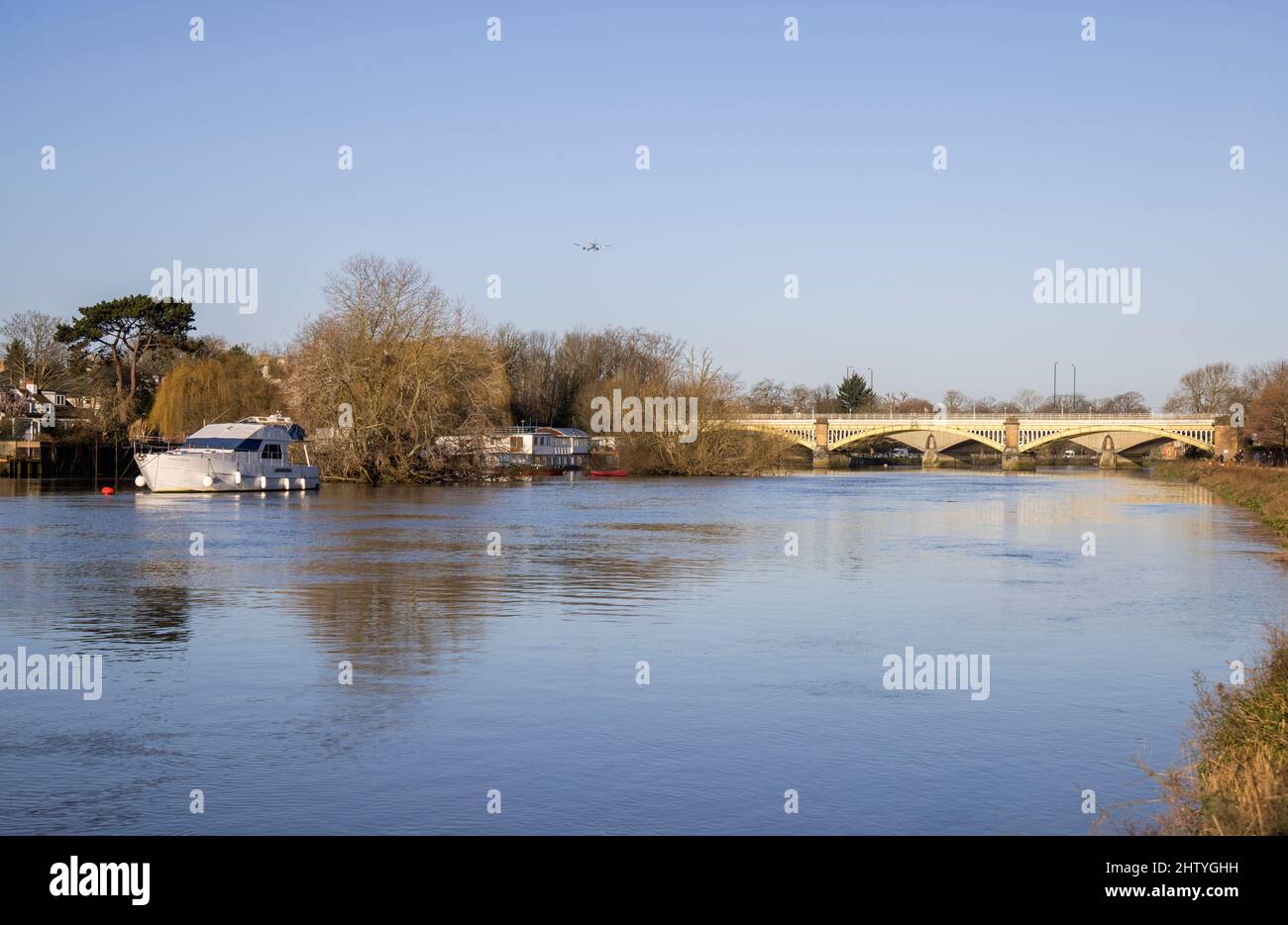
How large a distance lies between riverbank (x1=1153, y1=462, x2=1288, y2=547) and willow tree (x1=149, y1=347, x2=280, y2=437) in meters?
59.2

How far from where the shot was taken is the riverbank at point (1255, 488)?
44784mm

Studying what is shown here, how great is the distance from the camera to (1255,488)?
6147 cm

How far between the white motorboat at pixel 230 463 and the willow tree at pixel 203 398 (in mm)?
21921

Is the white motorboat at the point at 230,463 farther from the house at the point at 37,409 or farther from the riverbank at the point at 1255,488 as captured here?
the riverbank at the point at 1255,488

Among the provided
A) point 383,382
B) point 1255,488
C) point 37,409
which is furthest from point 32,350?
point 1255,488

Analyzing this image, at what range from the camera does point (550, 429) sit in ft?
409

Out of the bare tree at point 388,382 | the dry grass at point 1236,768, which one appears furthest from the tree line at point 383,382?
the dry grass at point 1236,768

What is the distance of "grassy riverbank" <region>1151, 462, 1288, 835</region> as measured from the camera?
9.01 meters

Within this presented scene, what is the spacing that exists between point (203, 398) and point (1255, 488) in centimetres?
6660

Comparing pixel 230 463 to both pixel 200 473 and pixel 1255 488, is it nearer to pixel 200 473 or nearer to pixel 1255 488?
pixel 200 473

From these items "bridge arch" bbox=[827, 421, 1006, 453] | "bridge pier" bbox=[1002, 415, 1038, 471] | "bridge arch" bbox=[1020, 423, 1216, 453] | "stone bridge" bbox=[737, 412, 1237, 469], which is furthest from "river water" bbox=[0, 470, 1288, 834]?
"bridge pier" bbox=[1002, 415, 1038, 471]

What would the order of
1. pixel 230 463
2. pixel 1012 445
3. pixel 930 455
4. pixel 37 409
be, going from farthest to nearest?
pixel 930 455
pixel 1012 445
pixel 37 409
pixel 230 463
